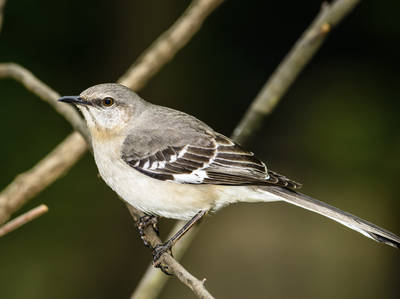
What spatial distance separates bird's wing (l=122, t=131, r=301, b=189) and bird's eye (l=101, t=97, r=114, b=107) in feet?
1.06

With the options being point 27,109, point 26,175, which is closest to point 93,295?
point 27,109

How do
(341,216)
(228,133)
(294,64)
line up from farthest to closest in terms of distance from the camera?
(228,133)
(294,64)
(341,216)

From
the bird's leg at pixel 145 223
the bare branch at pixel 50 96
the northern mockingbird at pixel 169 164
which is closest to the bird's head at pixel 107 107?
the northern mockingbird at pixel 169 164

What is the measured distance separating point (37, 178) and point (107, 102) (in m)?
0.70

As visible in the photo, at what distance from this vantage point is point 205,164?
11.3 ft

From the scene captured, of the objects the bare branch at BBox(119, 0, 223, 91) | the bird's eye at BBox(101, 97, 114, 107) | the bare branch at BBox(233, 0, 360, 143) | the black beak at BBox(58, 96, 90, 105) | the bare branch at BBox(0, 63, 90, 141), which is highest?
the bare branch at BBox(233, 0, 360, 143)

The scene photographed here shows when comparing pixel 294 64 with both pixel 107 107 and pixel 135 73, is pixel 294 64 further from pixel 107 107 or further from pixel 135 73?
pixel 107 107

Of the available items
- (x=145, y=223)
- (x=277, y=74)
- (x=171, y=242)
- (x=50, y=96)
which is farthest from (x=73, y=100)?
(x=277, y=74)

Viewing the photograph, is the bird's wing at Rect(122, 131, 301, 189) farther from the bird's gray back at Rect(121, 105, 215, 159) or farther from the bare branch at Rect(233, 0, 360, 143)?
the bare branch at Rect(233, 0, 360, 143)

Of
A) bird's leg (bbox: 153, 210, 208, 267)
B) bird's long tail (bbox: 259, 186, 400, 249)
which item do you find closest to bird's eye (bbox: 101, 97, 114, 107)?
bird's leg (bbox: 153, 210, 208, 267)

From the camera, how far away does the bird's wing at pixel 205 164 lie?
3.35 meters

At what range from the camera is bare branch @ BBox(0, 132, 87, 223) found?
3.18 meters

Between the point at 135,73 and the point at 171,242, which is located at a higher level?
the point at 135,73

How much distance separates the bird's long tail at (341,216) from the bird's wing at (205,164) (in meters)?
0.07
